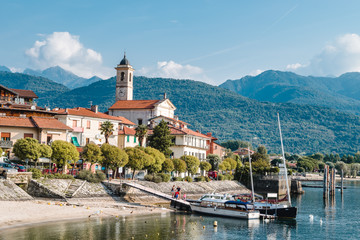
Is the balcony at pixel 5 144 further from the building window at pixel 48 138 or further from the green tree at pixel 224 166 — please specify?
the green tree at pixel 224 166

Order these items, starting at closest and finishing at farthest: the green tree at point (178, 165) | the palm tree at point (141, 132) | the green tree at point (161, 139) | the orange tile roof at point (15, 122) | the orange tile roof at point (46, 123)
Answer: the orange tile roof at point (15, 122), the orange tile roof at point (46, 123), the green tree at point (178, 165), the palm tree at point (141, 132), the green tree at point (161, 139)

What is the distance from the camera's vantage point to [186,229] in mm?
49219

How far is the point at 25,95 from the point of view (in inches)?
4237

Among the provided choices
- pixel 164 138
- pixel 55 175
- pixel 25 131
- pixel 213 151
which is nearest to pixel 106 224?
pixel 55 175

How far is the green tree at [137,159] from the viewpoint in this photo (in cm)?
7544

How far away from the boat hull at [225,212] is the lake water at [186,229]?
1.16m

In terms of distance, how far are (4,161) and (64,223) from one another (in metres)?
20.9

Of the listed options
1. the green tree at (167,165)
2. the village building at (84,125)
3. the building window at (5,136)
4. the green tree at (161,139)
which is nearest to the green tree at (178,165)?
the green tree at (167,165)

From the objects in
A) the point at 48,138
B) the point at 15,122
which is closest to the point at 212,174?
the point at 48,138

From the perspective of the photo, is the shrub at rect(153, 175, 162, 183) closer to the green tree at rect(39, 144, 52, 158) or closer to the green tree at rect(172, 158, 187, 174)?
the green tree at rect(172, 158, 187, 174)

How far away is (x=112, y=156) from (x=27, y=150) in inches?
561

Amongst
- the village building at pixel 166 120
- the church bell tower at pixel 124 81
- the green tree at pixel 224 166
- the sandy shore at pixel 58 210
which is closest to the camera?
the sandy shore at pixel 58 210

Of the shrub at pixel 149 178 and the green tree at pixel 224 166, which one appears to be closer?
the shrub at pixel 149 178

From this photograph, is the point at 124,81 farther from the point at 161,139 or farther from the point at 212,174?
the point at 161,139
